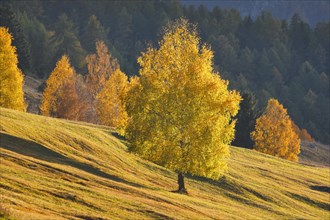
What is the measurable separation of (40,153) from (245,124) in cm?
7833

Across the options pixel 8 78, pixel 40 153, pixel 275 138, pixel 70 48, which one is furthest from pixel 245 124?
pixel 40 153

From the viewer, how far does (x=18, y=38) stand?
149 metres

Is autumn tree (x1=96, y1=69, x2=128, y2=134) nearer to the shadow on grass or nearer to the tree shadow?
the tree shadow

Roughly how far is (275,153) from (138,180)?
6796 cm

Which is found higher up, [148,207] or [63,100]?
[63,100]

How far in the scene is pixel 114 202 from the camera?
41.3 meters

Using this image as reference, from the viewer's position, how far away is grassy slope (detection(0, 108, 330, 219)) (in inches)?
1489

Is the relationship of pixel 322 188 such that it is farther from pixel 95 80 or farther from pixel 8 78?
pixel 95 80

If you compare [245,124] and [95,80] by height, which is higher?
[245,124]

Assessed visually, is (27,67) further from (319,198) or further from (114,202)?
(114,202)

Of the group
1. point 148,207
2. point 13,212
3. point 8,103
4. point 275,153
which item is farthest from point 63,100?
point 13,212

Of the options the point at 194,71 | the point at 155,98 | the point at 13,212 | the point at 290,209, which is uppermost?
the point at 194,71

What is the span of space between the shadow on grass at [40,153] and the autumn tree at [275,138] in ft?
224

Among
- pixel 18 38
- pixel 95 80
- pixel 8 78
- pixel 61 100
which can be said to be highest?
pixel 18 38
